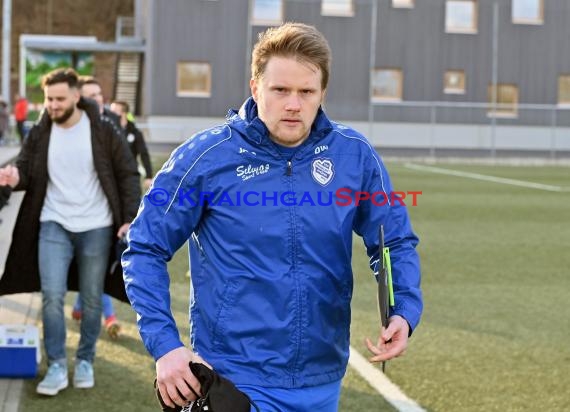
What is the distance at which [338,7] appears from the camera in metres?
46.2

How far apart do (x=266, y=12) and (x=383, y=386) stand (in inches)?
1568

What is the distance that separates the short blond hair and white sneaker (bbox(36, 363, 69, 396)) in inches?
145

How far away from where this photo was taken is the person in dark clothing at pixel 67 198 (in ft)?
22.0

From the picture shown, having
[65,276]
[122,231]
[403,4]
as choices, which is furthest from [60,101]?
[403,4]

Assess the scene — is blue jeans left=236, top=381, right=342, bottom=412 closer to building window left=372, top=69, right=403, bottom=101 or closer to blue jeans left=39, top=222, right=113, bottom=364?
blue jeans left=39, top=222, right=113, bottom=364

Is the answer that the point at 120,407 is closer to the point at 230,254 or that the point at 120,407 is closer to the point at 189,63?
the point at 230,254

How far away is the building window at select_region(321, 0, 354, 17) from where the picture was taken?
45938 mm

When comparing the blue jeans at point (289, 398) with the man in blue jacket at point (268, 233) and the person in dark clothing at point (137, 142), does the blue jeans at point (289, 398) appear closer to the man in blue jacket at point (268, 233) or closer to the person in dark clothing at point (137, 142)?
the man in blue jacket at point (268, 233)

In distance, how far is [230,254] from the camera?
3.36 metres

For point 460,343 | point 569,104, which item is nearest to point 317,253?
point 460,343

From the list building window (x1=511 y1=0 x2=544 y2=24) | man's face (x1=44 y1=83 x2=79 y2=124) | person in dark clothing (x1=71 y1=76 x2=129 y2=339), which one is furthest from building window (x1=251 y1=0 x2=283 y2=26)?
man's face (x1=44 y1=83 x2=79 y2=124)

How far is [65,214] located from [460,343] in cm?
306

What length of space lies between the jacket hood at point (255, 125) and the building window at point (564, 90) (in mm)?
45346

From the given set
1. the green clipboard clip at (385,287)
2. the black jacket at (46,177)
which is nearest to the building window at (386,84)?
the black jacket at (46,177)
